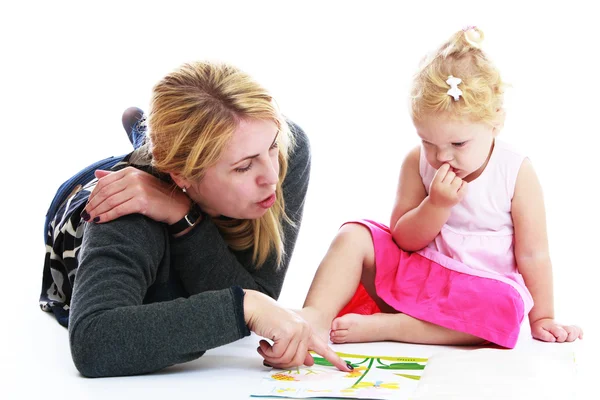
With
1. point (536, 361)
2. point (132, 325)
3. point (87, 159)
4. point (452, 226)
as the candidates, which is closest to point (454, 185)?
point (452, 226)

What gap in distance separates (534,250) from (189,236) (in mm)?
650

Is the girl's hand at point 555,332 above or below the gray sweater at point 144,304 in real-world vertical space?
below

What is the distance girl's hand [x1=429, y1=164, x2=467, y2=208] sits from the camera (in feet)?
5.44

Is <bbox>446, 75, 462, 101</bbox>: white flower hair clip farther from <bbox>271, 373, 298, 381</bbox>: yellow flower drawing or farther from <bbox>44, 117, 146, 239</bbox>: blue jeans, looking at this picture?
<bbox>44, 117, 146, 239</bbox>: blue jeans

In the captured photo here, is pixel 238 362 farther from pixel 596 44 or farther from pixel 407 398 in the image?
pixel 596 44

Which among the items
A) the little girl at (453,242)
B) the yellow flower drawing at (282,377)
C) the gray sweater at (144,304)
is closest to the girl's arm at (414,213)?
the little girl at (453,242)

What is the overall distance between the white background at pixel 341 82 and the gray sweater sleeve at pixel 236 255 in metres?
0.75

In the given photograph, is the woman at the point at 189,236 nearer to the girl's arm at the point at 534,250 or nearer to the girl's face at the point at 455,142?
the girl's face at the point at 455,142

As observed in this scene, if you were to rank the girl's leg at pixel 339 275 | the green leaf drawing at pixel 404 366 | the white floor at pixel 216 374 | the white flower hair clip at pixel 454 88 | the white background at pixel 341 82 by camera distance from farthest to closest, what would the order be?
the white background at pixel 341 82, the girl's leg at pixel 339 275, the white flower hair clip at pixel 454 88, the green leaf drawing at pixel 404 366, the white floor at pixel 216 374

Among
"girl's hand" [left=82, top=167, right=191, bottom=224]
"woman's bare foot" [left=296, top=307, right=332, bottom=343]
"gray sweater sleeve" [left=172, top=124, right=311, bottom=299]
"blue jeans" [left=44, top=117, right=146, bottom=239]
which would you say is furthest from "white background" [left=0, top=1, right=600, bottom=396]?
"girl's hand" [left=82, top=167, right=191, bottom=224]

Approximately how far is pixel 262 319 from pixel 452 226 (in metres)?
0.57

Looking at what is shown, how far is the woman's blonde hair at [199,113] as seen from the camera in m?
1.49

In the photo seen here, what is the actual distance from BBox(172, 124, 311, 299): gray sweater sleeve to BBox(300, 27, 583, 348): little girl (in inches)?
3.9

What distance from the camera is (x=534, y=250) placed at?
5.51 feet
